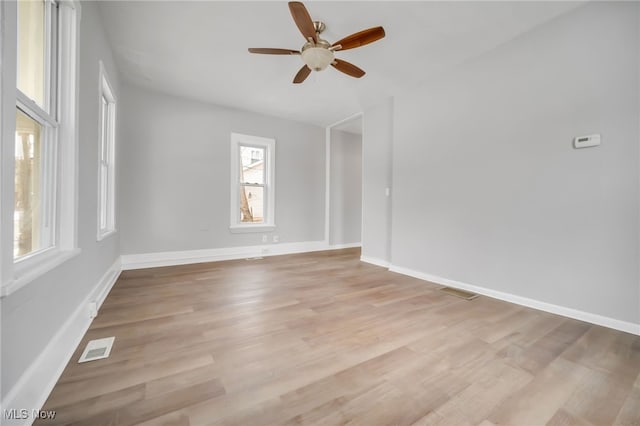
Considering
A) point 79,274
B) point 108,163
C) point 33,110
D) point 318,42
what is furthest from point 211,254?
point 318,42

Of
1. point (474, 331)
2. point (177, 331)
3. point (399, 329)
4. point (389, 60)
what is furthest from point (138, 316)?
point (389, 60)

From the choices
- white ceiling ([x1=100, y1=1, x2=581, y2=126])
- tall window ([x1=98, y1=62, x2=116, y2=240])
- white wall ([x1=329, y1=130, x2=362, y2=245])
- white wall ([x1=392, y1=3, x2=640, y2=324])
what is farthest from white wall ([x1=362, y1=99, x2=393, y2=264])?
tall window ([x1=98, y1=62, x2=116, y2=240])

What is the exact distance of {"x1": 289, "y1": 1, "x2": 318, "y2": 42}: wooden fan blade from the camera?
6.01ft

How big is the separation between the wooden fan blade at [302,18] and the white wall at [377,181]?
7.51 feet

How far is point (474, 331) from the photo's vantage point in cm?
199

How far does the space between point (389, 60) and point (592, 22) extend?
1.73 meters

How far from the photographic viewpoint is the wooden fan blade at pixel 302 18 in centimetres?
183

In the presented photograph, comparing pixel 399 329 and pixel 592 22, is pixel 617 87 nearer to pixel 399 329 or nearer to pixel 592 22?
pixel 592 22

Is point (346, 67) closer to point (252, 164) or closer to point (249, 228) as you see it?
point (252, 164)

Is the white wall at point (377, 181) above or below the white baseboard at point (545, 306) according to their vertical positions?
above

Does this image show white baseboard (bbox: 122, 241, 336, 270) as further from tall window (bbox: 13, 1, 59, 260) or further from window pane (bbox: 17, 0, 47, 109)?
window pane (bbox: 17, 0, 47, 109)

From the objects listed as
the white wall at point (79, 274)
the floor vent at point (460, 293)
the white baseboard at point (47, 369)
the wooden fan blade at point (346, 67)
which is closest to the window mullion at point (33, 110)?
the white wall at point (79, 274)

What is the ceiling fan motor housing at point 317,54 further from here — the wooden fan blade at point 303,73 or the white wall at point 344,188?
the white wall at point 344,188

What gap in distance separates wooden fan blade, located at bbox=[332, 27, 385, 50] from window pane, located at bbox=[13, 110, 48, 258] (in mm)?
2165
